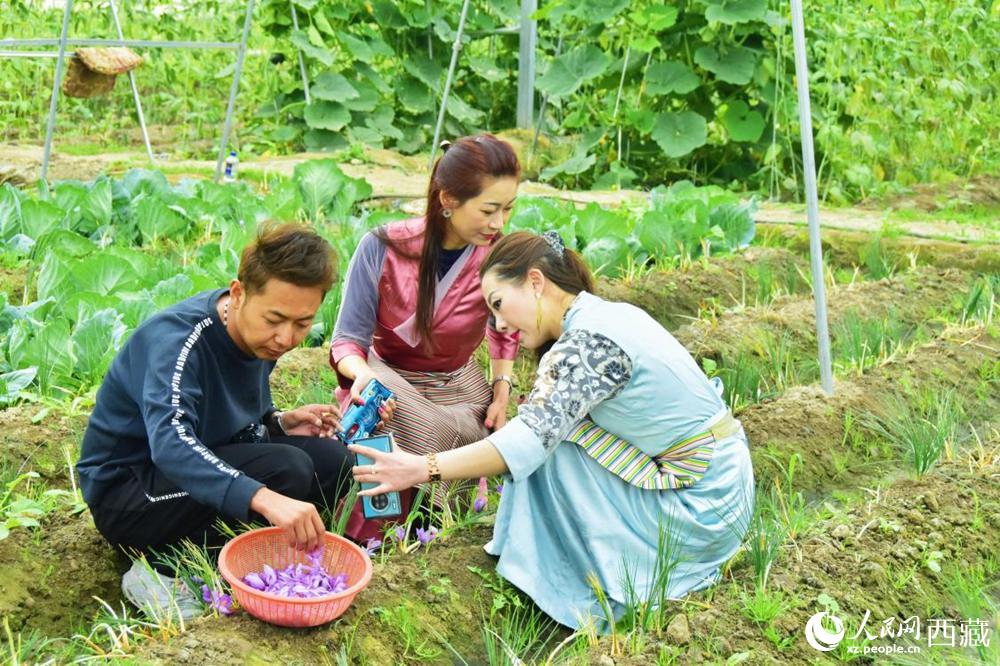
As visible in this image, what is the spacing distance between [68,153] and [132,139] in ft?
4.02

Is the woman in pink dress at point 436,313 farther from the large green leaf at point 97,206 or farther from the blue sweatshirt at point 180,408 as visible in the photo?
the large green leaf at point 97,206

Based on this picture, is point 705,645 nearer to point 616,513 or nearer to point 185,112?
point 616,513

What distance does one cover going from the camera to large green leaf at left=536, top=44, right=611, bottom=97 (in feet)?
27.9

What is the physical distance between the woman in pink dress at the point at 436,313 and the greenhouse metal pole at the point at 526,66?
5.74 m

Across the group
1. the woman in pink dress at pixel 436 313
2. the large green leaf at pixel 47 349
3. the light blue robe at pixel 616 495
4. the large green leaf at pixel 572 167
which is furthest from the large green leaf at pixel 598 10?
the light blue robe at pixel 616 495

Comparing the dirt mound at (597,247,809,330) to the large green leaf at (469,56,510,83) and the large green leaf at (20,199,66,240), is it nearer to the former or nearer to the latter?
the large green leaf at (20,199,66,240)

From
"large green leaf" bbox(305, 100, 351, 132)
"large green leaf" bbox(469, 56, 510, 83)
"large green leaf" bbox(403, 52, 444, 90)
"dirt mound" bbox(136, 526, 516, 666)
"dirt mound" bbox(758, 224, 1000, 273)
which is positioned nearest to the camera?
"dirt mound" bbox(136, 526, 516, 666)

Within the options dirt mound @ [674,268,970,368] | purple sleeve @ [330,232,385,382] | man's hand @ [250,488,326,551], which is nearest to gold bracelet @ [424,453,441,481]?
man's hand @ [250,488,326,551]

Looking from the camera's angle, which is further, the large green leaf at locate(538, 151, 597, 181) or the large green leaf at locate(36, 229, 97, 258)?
the large green leaf at locate(538, 151, 597, 181)

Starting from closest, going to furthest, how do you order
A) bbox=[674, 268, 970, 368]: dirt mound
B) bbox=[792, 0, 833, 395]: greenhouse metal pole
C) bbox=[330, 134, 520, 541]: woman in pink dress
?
bbox=[330, 134, 520, 541]: woman in pink dress → bbox=[792, 0, 833, 395]: greenhouse metal pole → bbox=[674, 268, 970, 368]: dirt mound

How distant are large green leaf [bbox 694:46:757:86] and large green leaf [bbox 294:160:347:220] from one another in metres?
3.25

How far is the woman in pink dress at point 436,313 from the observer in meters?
3.24

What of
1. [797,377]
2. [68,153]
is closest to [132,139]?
[68,153]

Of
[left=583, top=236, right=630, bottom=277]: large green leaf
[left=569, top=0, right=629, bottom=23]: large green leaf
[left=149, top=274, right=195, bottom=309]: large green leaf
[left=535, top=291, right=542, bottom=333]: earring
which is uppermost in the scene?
[left=569, top=0, right=629, bottom=23]: large green leaf
